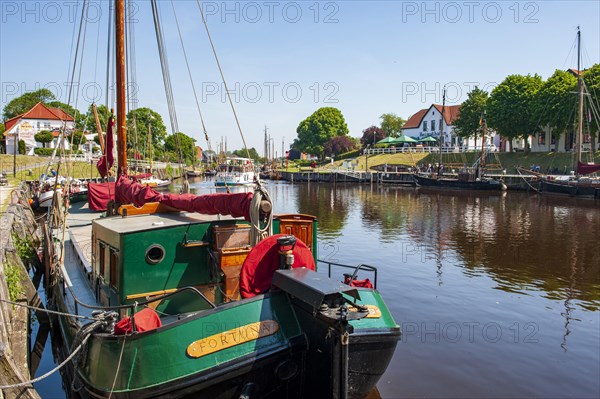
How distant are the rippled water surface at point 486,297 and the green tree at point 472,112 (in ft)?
153

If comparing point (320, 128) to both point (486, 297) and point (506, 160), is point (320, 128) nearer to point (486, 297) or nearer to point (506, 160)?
point (506, 160)

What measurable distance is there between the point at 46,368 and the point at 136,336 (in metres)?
6.79

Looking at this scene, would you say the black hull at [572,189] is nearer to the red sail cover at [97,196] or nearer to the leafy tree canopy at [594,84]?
the leafy tree canopy at [594,84]

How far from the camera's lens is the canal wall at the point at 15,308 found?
22.9 ft

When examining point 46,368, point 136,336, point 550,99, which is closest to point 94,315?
point 136,336

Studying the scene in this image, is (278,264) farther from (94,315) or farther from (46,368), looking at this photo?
(46,368)

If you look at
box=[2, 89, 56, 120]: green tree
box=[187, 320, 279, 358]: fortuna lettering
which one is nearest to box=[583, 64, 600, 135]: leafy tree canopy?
box=[187, 320, 279, 358]: fortuna lettering

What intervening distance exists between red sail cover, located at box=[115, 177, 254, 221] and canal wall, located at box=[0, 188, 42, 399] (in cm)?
318

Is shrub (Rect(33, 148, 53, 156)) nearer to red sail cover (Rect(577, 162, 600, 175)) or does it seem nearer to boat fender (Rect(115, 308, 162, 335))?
red sail cover (Rect(577, 162, 600, 175))

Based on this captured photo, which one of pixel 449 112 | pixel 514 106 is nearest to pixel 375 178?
pixel 514 106

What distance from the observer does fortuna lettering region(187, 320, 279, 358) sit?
5898 millimetres

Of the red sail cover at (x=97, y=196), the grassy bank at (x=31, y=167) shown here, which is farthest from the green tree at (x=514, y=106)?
the red sail cover at (x=97, y=196)

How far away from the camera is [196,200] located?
855cm

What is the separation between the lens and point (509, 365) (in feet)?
35.1
